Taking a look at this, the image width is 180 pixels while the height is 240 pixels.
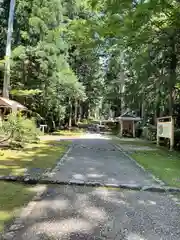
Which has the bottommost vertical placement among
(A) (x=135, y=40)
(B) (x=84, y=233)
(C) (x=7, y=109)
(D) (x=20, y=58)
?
(B) (x=84, y=233)

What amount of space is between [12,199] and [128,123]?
23.2 metres

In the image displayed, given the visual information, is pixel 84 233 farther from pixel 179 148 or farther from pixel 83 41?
pixel 179 148

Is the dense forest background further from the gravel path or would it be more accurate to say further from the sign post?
the gravel path

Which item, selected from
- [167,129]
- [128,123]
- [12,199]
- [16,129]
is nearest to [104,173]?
[12,199]

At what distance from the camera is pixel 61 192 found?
17.3ft

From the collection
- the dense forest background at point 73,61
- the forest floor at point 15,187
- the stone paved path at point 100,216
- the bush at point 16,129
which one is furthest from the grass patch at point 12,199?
the bush at point 16,129

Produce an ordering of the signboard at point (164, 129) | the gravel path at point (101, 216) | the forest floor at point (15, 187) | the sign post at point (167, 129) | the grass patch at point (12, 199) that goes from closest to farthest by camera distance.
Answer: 1. the gravel path at point (101, 216)
2. the grass patch at point (12, 199)
3. the forest floor at point (15, 187)
4. the sign post at point (167, 129)
5. the signboard at point (164, 129)

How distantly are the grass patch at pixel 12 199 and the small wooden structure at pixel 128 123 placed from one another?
2154 cm

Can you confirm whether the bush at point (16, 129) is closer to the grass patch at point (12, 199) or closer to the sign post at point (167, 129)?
the sign post at point (167, 129)

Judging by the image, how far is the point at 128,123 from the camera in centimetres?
2742

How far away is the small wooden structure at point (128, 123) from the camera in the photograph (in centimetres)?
2680

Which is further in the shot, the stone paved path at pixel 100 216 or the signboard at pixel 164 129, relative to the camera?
the signboard at pixel 164 129

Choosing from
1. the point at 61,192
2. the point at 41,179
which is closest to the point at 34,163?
the point at 41,179

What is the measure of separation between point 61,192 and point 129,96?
60.8 ft
